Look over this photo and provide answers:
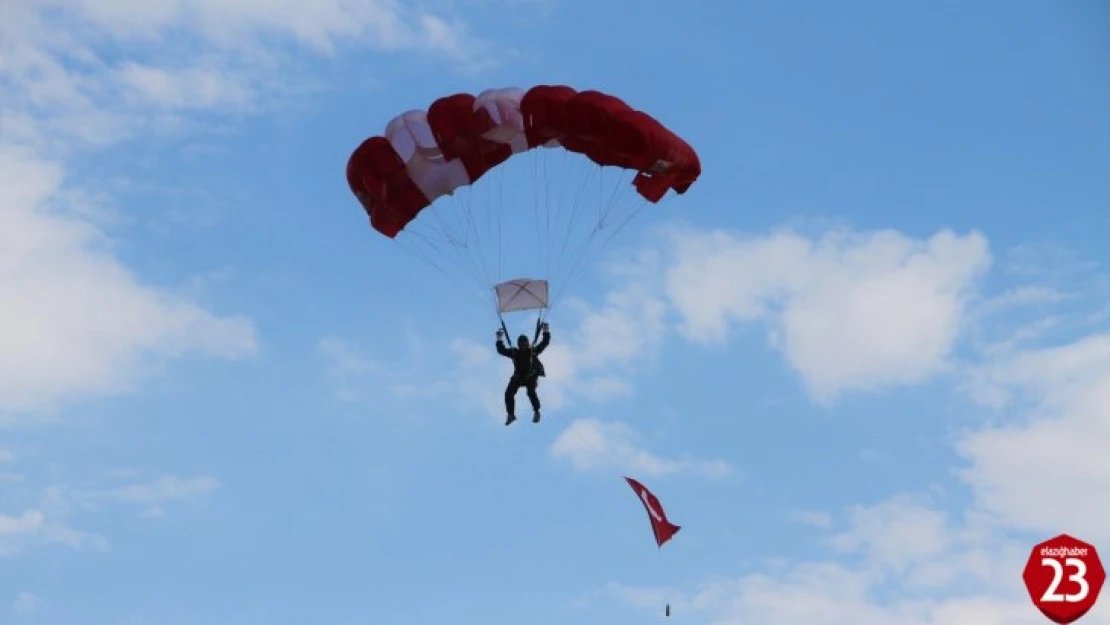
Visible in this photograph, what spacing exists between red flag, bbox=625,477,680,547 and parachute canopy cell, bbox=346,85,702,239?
14.9 feet

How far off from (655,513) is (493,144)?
6.21 m

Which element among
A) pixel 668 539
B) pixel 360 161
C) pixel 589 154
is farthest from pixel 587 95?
pixel 668 539

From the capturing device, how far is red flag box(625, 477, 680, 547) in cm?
4256

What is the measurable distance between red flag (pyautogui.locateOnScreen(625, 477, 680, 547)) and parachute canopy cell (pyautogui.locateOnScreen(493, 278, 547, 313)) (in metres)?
3.13

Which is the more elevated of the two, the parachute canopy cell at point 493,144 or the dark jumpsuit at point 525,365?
the parachute canopy cell at point 493,144

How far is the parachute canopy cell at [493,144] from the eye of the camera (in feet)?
139

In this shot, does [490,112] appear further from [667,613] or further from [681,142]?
[667,613]

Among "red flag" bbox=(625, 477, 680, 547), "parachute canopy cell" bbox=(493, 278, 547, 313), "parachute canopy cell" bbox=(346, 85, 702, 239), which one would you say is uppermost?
"parachute canopy cell" bbox=(346, 85, 702, 239)

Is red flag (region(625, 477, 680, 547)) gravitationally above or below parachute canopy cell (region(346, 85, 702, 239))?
below

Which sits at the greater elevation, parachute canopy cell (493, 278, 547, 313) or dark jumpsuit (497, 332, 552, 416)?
parachute canopy cell (493, 278, 547, 313)

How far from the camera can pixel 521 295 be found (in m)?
43.3

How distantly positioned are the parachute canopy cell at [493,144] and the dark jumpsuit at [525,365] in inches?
114

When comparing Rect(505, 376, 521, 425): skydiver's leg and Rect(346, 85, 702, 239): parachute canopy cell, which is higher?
Rect(346, 85, 702, 239): parachute canopy cell

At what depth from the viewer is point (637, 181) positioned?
4359 cm
